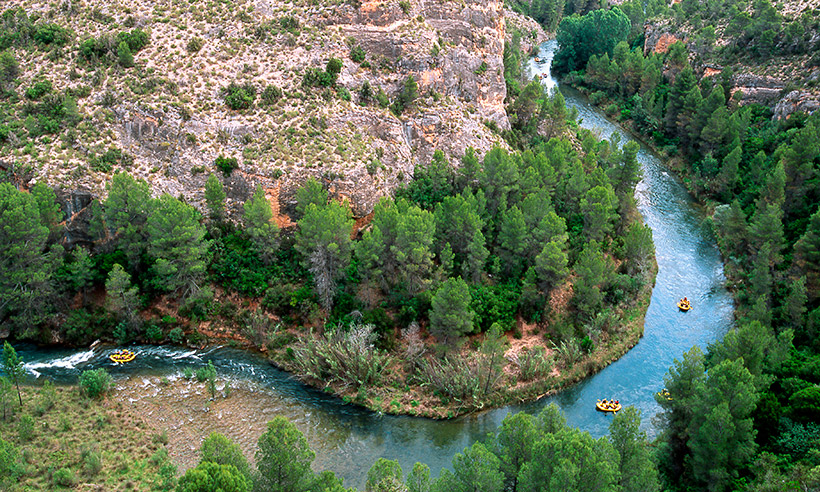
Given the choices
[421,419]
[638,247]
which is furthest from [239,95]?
[638,247]

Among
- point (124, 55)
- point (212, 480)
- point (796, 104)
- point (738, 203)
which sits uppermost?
point (124, 55)

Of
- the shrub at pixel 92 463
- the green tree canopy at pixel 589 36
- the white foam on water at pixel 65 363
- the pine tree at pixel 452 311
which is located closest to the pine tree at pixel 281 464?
the shrub at pixel 92 463

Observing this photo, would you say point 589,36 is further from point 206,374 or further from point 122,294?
point 206,374

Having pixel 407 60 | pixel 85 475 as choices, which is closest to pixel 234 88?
pixel 407 60

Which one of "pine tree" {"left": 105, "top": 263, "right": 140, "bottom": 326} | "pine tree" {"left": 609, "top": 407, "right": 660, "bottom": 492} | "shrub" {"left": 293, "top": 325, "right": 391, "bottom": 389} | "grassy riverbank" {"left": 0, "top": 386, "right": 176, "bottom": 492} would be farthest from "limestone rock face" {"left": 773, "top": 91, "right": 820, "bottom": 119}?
"grassy riverbank" {"left": 0, "top": 386, "right": 176, "bottom": 492}

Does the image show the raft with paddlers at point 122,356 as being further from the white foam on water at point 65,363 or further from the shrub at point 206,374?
the shrub at point 206,374

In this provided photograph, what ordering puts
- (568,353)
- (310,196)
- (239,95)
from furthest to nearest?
(239,95), (310,196), (568,353)

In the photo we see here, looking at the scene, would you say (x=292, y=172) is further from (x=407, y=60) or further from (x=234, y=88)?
(x=407, y=60)
